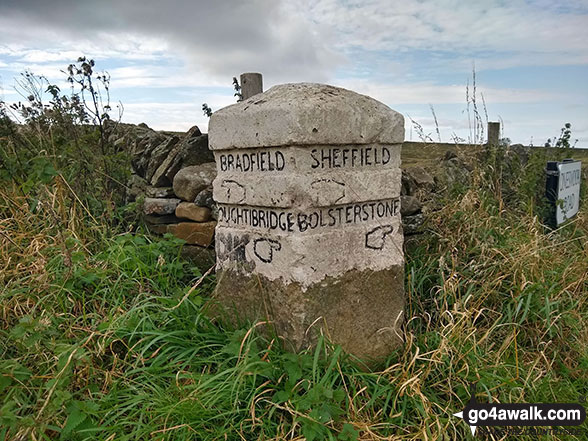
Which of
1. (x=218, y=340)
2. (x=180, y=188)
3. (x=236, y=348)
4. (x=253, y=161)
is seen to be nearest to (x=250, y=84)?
(x=180, y=188)

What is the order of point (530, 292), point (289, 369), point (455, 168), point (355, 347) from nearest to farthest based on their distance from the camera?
point (289, 369), point (355, 347), point (530, 292), point (455, 168)

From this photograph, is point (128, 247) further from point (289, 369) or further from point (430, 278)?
point (430, 278)

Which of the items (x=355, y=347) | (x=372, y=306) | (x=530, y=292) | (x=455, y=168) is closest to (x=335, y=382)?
(x=355, y=347)

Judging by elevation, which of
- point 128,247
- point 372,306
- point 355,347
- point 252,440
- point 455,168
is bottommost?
point 252,440

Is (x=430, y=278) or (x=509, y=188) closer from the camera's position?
(x=430, y=278)

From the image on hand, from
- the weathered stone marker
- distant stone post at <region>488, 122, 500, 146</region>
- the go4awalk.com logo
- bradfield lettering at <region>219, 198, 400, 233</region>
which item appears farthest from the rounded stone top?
distant stone post at <region>488, 122, 500, 146</region>

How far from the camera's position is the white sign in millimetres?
4133

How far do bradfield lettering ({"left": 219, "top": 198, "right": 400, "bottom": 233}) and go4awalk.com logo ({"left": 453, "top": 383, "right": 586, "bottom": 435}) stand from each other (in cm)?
106

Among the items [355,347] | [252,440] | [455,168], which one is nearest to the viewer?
[252,440]

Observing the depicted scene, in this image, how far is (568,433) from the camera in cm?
273

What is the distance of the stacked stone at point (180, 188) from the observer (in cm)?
390

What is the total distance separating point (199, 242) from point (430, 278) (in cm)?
176

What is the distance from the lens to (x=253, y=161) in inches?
107

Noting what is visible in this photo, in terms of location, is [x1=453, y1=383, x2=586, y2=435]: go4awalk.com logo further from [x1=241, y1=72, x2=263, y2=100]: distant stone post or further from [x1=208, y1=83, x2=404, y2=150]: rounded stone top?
[x1=241, y1=72, x2=263, y2=100]: distant stone post
